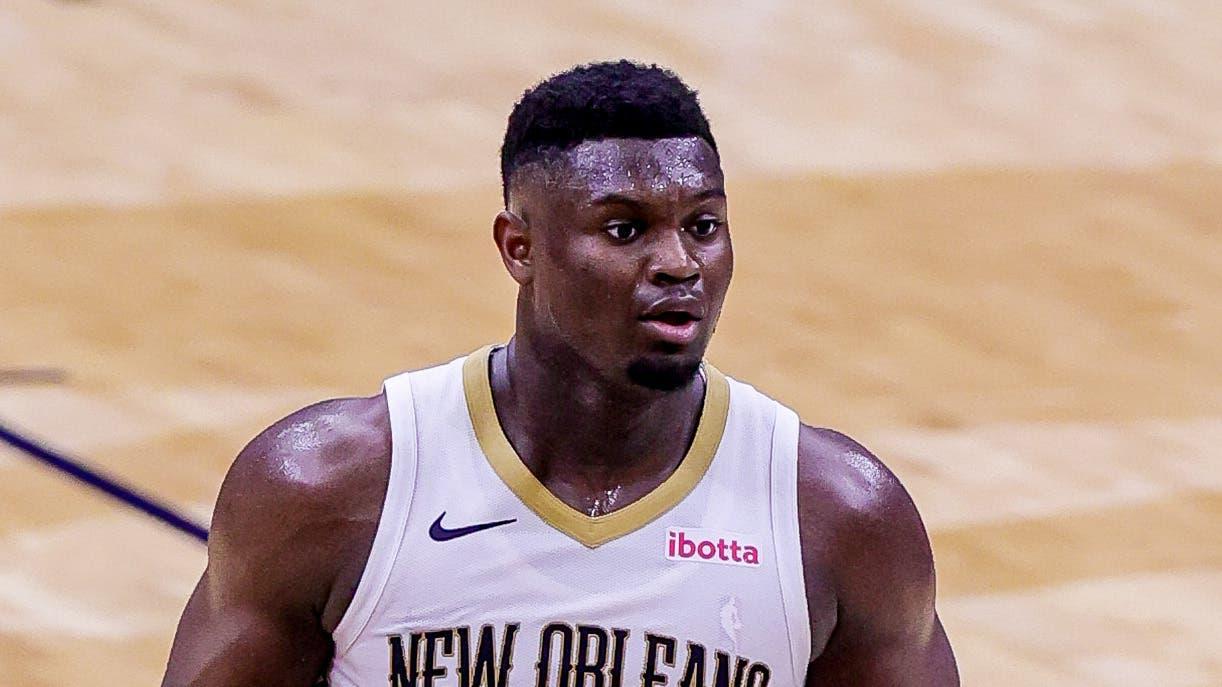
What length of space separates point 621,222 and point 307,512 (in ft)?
1.62

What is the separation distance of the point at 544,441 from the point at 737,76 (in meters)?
5.36

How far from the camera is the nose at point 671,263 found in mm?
2441

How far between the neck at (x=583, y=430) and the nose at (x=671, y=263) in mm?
205

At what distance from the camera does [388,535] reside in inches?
103

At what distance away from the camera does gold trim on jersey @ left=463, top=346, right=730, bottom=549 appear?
8.64ft

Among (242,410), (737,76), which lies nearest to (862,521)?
(242,410)

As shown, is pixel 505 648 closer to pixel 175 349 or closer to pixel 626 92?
pixel 626 92

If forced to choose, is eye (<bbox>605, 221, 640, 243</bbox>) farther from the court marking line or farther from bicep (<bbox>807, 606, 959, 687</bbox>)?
the court marking line

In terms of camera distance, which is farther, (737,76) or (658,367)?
(737,76)

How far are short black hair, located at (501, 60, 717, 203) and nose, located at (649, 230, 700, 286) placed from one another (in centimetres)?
13

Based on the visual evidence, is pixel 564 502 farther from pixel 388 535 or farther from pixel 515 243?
pixel 515 243

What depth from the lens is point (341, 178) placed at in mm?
7172

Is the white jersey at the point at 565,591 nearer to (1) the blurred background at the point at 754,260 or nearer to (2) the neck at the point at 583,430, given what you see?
(2) the neck at the point at 583,430

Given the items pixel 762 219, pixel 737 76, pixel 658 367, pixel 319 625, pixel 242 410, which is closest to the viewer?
pixel 658 367
